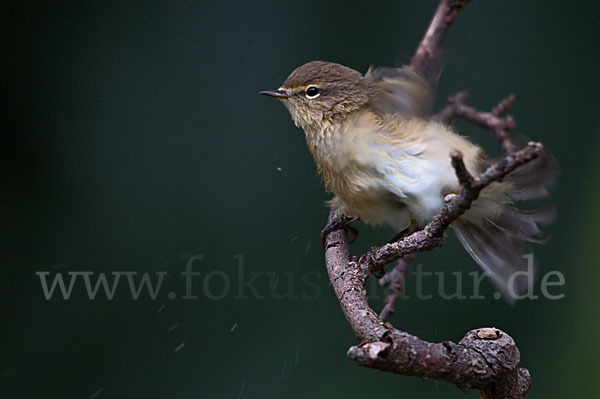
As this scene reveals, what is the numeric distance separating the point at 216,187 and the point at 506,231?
62.7 inches

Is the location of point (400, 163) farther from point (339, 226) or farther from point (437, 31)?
point (437, 31)

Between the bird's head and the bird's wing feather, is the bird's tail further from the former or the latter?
the bird's head

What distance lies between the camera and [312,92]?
2.51m

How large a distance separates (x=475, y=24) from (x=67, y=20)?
83.1 inches

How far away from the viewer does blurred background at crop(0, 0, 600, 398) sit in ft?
10.5

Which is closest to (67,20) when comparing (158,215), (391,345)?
(158,215)

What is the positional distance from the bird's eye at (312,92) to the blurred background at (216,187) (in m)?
0.85

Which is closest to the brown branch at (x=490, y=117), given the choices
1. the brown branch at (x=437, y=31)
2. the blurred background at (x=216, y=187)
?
the brown branch at (x=437, y=31)

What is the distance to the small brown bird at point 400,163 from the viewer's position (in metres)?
2.22

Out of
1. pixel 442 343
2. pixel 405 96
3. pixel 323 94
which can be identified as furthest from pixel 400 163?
pixel 442 343

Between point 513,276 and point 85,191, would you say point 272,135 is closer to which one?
point 85,191

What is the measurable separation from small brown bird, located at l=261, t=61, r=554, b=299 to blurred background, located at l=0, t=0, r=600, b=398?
69 centimetres

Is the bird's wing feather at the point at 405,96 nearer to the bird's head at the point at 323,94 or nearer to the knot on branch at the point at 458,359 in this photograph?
the bird's head at the point at 323,94

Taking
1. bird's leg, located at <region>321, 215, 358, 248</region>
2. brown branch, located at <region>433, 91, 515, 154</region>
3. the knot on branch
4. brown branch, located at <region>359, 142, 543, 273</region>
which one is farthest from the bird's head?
the knot on branch
